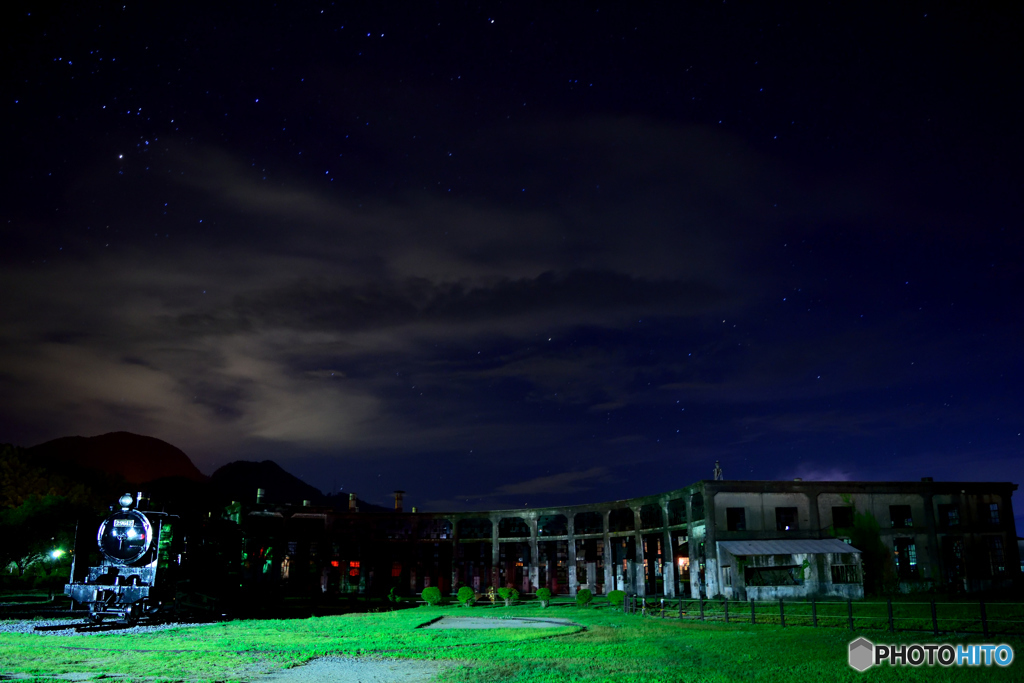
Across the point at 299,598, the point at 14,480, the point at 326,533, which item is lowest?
the point at 299,598

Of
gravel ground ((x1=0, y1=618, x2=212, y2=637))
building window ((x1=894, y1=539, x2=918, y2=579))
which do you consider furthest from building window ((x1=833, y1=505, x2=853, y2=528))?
gravel ground ((x1=0, y1=618, x2=212, y2=637))

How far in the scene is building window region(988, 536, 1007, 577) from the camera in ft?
132

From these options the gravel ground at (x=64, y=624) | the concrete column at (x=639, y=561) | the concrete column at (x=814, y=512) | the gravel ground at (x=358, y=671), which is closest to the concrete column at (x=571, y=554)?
the concrete column at (x=639, y=561)

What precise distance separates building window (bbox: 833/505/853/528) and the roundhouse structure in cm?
6

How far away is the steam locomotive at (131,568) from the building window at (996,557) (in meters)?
41.0

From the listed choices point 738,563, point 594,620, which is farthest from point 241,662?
point 738,563

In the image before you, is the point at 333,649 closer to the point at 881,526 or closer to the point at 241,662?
the point at 241,662

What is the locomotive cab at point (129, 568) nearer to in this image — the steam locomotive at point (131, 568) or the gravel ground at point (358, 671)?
the steam locomotive at point (131, 568)

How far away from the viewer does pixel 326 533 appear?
51.4 m

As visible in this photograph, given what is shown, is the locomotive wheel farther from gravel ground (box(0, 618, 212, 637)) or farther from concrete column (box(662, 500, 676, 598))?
concrete column (box(662, 500, 676, 598))

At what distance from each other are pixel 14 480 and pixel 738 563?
187 ft

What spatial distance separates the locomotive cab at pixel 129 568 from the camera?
2170cm

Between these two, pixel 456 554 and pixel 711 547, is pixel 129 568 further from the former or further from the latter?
pixel 456 554

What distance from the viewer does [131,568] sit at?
22234 millimetres
